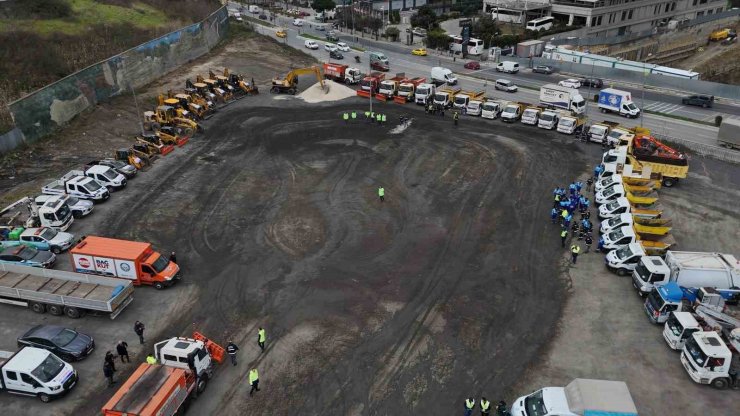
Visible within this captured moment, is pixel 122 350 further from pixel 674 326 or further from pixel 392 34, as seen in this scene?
pixel 392 34

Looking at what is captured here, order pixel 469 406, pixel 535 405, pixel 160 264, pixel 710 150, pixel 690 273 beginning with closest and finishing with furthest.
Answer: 1. pixel 535 405
2. pixel 469 406
3. pixel 690 273
4. pixel 160 264
5. pixel 710 150

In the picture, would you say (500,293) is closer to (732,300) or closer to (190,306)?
(732,300)

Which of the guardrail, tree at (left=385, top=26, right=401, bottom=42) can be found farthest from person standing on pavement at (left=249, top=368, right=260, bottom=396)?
tree at (left=385, top=26, right=401, bottom=42)

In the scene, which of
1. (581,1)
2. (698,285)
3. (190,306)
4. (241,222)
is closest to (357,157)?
(241,222)

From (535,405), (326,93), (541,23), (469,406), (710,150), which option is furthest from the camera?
(541,23)

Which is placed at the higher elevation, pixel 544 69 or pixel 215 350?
pixel 544 69

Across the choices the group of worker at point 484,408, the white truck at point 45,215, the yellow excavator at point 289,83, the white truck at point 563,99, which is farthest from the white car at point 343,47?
the group of worker at point 484,408

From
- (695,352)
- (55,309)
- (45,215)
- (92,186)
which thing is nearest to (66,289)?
(55,309)
